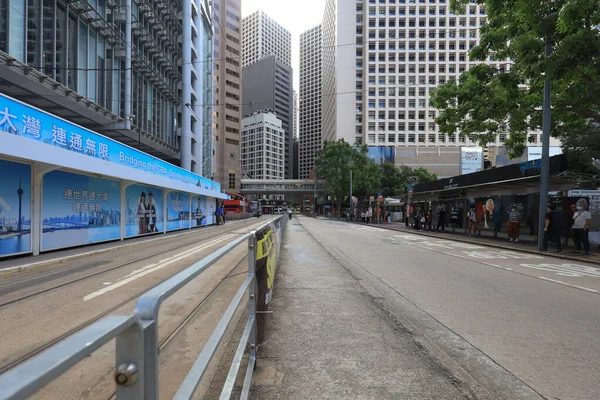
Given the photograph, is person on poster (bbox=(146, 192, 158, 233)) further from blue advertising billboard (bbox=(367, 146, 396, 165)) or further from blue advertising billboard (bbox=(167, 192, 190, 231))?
blue advertising billboard (bbox=(367, 146, 396, 165))

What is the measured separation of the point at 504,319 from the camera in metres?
5.18

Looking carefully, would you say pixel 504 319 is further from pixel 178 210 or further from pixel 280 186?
pixel 280 186

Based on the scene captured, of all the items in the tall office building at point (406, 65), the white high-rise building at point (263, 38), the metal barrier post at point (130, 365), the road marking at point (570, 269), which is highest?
the white high-rise building at point (263, 38)

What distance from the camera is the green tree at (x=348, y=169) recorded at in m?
59.0

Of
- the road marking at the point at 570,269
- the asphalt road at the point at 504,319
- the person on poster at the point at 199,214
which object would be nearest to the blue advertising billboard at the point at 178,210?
the person on poster at the point at 199,214

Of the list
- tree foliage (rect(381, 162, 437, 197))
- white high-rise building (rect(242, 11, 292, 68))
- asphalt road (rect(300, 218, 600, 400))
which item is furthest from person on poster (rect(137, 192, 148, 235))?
white high-rise building (rect(242, 11, 292, 68))

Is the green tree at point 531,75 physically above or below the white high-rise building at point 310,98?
below

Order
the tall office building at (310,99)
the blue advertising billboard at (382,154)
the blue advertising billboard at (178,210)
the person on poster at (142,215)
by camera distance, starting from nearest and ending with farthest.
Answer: the person on poster at (142,215) → the blue advertising billboard at (178,210) → the blue advertising billboard at (382,154) → the tall office building at (310,99)

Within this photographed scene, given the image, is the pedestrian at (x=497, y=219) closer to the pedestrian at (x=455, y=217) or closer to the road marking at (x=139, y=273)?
the pedestrian at (x=455, y=217)

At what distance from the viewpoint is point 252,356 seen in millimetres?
3348

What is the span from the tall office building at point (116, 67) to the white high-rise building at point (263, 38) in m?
53.2

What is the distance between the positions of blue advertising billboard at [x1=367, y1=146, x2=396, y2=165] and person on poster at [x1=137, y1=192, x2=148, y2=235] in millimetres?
69942

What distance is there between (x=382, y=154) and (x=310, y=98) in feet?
312

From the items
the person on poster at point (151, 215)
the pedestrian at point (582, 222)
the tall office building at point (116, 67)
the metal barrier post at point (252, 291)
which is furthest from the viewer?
the person on poster at point (151, 215)
